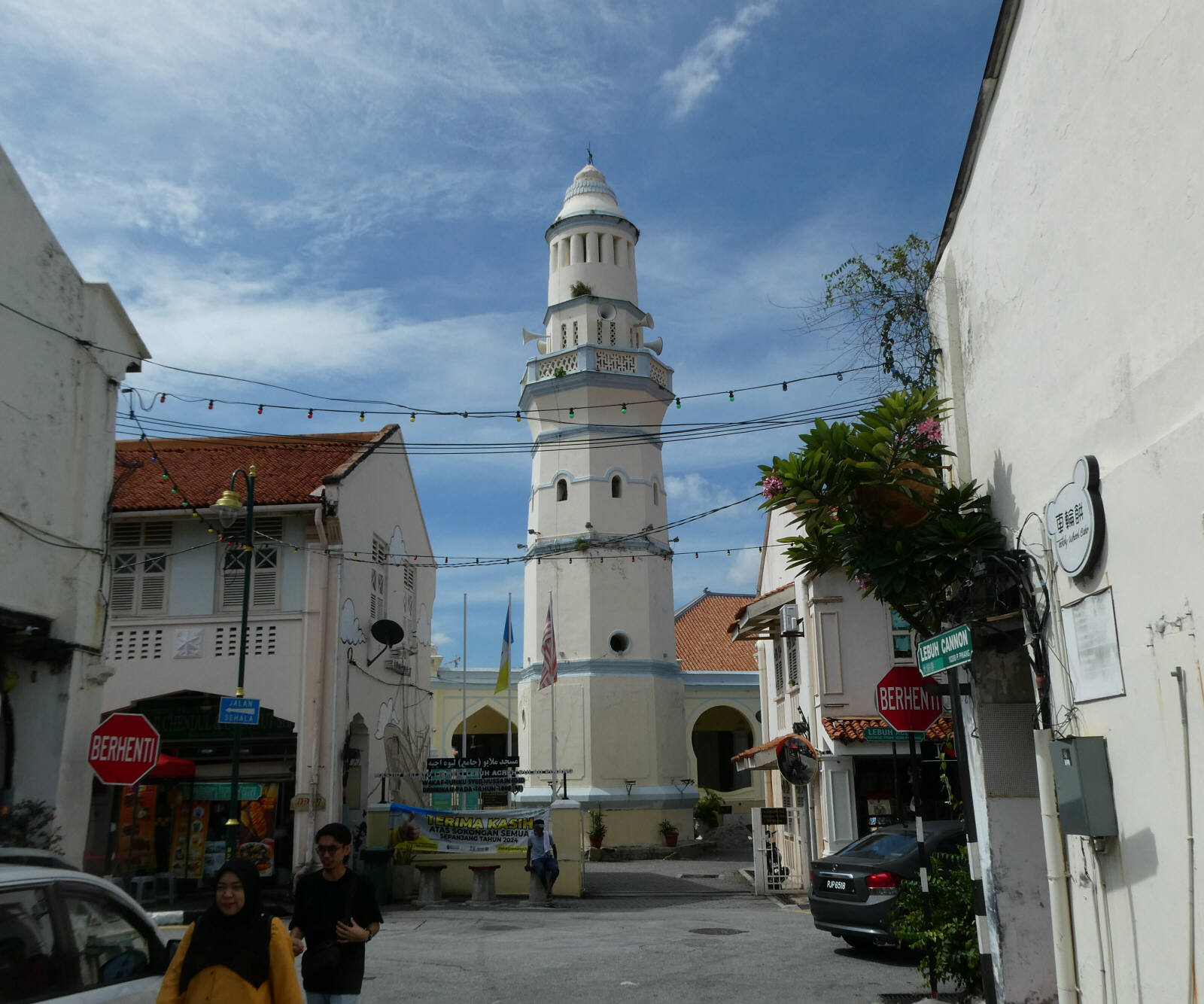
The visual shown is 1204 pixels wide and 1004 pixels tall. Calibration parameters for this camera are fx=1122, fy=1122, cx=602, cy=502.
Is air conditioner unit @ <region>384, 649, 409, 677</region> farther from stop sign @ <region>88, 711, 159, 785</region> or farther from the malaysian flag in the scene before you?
stop sign @ <region>88, 711, 159, 785</region>

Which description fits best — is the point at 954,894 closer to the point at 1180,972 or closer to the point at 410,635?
the point at 1180,972

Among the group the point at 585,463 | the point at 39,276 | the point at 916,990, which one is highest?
the point at 585,463

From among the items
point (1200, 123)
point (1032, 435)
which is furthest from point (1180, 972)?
point (1200, 123)

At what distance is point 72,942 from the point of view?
210 inches

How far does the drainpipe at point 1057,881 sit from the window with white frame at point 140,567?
1735 centimetres

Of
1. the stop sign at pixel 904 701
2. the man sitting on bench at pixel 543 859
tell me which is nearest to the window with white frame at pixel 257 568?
the man sitting on bench at pixel 543 859

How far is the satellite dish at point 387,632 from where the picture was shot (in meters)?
23.5

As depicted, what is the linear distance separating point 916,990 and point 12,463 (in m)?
11.6

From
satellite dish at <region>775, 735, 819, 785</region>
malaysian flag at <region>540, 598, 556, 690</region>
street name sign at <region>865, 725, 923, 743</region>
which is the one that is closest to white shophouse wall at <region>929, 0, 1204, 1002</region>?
street name sign at <region>865, 725, 923, 743</region>

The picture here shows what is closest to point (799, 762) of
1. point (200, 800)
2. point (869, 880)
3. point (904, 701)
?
point (869, 880)

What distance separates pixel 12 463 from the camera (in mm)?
13453

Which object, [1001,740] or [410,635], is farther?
[410,635]

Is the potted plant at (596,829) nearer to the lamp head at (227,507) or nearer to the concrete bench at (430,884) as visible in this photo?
the concrete bench at (430,884)

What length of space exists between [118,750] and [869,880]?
9147 mm
